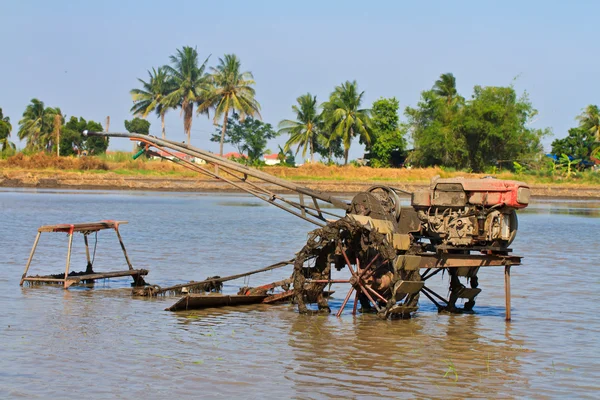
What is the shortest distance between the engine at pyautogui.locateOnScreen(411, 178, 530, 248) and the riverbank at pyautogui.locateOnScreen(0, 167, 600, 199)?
48467 mm

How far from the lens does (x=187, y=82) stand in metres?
85.4

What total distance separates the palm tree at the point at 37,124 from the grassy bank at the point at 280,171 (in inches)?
1143

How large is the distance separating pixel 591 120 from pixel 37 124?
60.3 metres

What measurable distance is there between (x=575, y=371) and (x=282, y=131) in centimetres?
7188

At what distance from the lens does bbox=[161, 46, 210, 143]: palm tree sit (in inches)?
3352

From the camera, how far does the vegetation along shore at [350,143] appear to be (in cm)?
6519

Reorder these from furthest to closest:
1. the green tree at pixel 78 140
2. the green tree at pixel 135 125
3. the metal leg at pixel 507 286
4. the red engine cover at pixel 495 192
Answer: the green tree at pixel 135 125
the green tree at pixel 78 140
the metal leg at pixel 507 286
the red engine cover at pixel 495 192

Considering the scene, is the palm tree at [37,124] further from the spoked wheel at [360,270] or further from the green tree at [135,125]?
the spoked wheel at [360,270]

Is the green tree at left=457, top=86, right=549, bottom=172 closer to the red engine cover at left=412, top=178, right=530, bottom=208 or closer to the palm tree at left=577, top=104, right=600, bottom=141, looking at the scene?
the palm tree at left=577, top=104, right=600, bottom=141

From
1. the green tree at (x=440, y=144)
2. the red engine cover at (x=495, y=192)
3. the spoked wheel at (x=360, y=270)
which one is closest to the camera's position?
the red engine cover at (x=495, y=192)

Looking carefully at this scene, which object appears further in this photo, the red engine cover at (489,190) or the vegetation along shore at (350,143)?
the vegetation along shore at (350,143)

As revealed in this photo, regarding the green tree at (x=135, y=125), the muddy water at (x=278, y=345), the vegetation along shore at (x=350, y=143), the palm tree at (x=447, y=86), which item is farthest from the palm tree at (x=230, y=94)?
the muddy water at (x=278, y=345)

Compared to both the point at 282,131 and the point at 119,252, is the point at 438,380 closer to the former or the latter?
the point at 119,252

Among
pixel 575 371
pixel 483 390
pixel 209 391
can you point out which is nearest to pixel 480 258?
pixel 575 371
